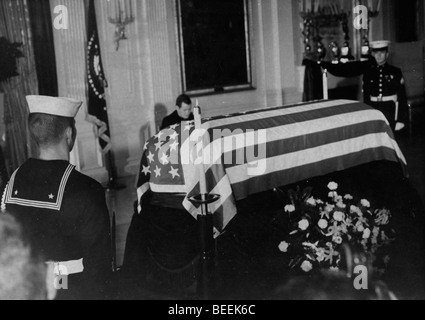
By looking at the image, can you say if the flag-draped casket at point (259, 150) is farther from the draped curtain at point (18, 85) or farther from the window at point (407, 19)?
the window at point (407, 19)

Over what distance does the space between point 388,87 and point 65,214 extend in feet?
14.8

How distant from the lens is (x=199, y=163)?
2.19m

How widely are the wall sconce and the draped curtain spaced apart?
106cm

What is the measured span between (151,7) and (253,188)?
3.05 m

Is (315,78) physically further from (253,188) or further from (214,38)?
(253,188)

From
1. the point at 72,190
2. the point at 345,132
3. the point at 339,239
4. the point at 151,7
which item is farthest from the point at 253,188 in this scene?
the point at 151,7

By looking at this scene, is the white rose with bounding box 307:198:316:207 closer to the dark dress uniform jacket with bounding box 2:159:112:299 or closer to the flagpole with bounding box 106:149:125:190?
the dark dress uniform jacket with bounding box 2:159:112:299

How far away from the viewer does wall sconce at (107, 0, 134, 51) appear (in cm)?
513

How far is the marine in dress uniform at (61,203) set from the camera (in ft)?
5.50

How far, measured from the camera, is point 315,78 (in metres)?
6.64

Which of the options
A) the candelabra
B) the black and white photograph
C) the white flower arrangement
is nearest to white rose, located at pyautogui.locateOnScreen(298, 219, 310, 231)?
the white flower arrangement

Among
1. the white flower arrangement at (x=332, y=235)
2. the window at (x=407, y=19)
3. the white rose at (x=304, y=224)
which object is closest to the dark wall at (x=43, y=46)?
the white flower arrangement at (x=332, y=235)

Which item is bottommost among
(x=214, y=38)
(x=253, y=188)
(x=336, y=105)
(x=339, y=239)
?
(x=339, y=239)

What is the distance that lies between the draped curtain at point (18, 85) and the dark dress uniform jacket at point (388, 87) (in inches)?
133
